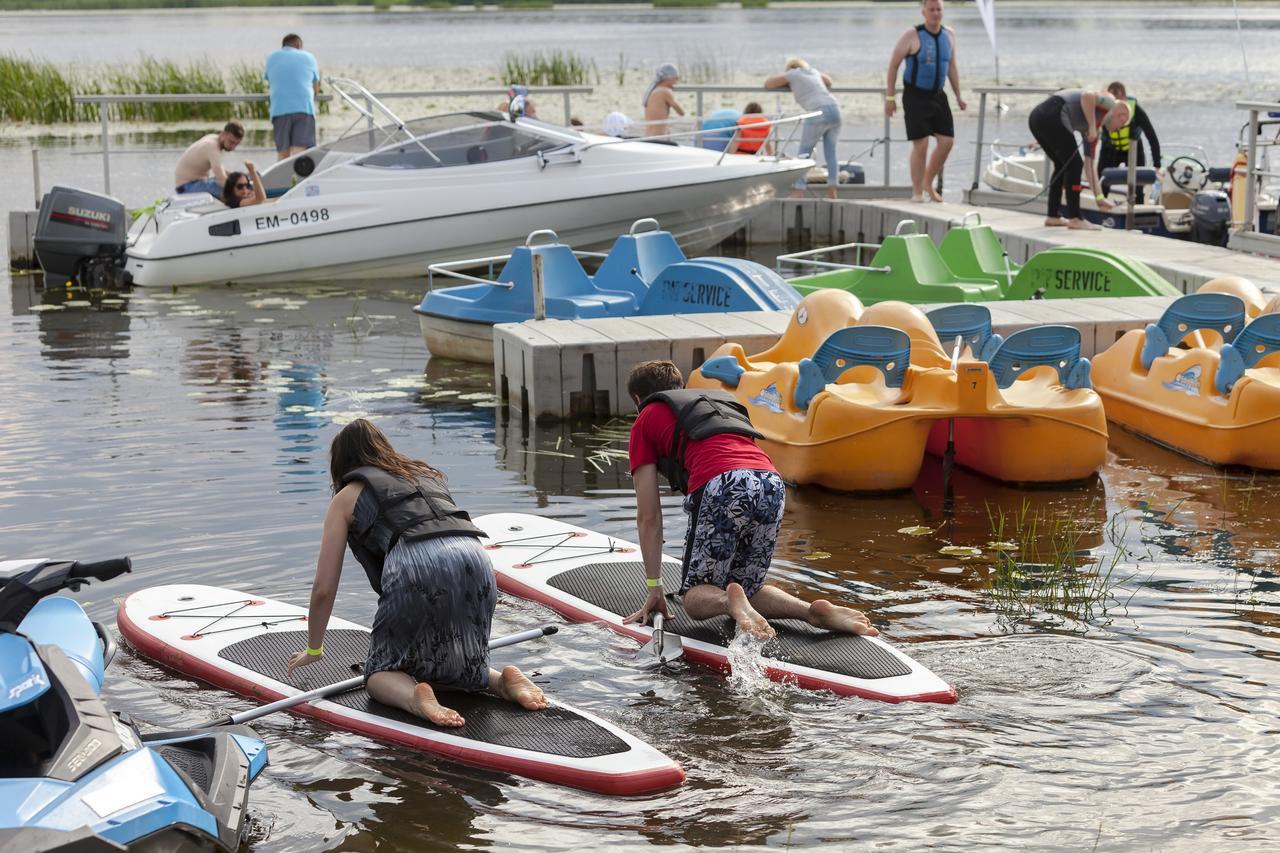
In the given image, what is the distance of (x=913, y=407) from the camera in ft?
27.6

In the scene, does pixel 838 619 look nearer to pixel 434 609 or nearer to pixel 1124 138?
pixel 434 609

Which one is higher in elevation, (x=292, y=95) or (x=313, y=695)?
(x=292, y=95)

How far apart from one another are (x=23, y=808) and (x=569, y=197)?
13664 mm

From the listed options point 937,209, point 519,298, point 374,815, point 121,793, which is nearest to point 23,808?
point 121,793

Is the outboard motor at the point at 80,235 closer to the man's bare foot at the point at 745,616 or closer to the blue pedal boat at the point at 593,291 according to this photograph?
the blue pedal boat at the point at 593,291

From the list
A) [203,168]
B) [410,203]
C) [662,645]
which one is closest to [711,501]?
[662,645]

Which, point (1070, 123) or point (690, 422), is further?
point (1070, 123)

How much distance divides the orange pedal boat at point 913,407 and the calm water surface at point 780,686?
0.20 metres

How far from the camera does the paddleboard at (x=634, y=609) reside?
18.8 ft

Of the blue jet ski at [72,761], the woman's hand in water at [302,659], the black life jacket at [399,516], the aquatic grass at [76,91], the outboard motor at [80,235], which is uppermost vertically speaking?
the aquatic grass at [76,91]

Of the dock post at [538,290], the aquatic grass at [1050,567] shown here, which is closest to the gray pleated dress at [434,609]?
the aquatic grass at [1050,567]

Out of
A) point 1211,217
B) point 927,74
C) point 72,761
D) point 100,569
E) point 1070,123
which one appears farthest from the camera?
point 927,74

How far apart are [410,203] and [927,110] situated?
5.55m

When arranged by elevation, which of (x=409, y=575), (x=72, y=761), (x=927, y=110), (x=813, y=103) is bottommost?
(x=72, y=761)
